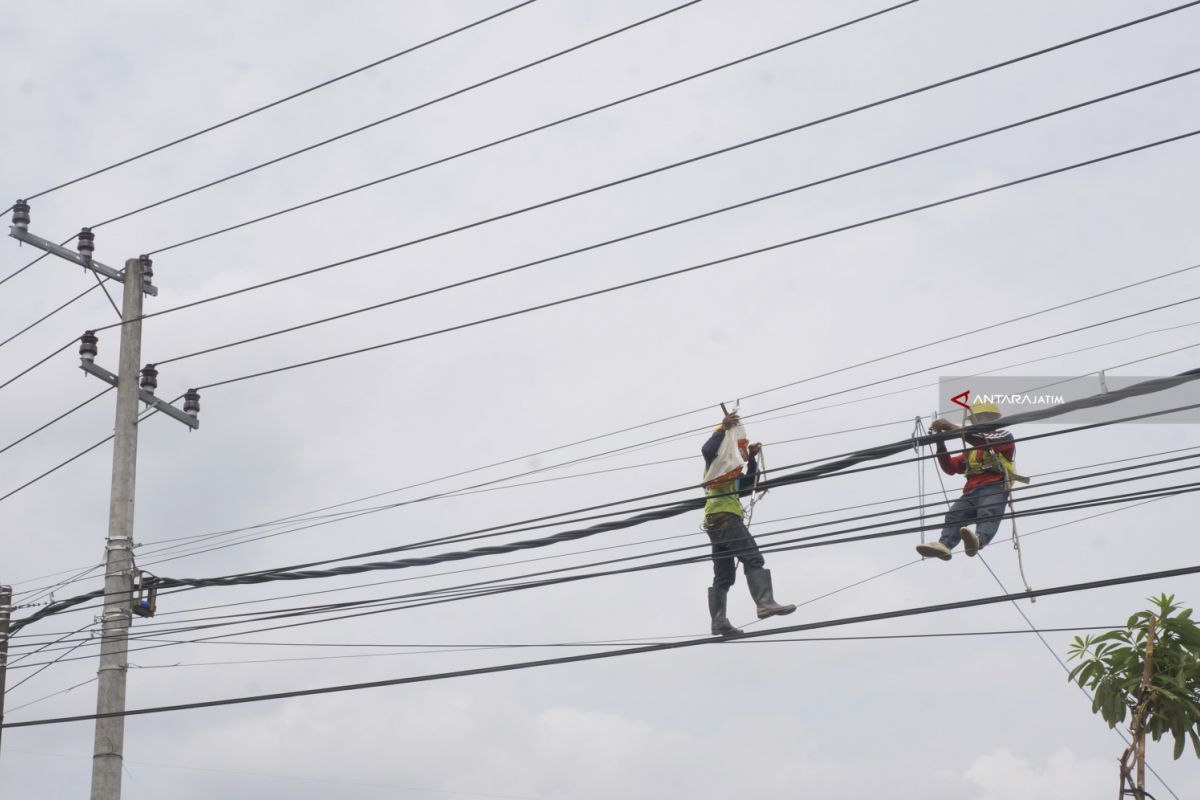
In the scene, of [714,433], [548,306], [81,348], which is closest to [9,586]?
[81,348]

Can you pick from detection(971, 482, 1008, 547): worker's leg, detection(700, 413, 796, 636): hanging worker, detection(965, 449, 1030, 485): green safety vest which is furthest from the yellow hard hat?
detection(700, 413, 796, 636): hanging worker

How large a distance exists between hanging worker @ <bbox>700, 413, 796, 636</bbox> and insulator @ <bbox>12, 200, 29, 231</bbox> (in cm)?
775

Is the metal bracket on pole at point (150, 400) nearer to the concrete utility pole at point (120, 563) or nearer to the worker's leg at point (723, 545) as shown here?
the concrete utility pole at point (120, 563)

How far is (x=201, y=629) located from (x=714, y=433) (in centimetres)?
559

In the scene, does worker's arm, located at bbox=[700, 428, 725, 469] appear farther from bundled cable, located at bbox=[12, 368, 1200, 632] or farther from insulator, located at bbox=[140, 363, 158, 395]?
insulator, located at bbox=[140, 363, 158, 395]

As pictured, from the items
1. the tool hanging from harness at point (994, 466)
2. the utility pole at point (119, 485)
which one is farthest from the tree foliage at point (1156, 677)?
the utility pole at point (119, 485)

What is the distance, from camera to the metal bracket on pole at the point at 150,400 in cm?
1432

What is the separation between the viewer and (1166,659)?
34.5 ft

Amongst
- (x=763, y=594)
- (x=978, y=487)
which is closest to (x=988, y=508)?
(x=978, y=487)

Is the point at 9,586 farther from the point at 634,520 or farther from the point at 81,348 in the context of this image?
the point at 634,520

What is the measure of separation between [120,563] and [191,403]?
2078mm

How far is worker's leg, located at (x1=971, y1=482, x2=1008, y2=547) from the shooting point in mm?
10406

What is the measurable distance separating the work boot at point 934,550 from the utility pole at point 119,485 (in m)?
7.33

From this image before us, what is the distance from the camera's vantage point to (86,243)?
14492 millimetres
